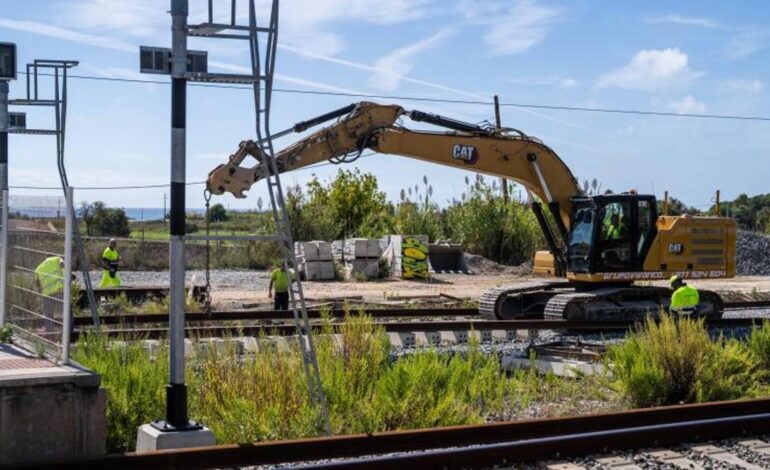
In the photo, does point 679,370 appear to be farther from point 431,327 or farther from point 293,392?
point 431,327

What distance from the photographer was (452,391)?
36.3 feet

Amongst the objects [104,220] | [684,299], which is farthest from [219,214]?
[684,299]

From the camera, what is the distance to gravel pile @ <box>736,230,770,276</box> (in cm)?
4438

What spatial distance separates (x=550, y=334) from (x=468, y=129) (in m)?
4.41

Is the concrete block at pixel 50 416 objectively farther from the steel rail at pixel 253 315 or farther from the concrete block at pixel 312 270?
the concrete block at pixel 312 270

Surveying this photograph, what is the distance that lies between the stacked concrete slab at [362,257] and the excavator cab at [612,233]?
16169mm

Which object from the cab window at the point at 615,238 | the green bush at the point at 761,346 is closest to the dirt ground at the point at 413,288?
the cab window at the point at 615,238

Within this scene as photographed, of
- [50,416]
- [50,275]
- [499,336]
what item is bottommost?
[499,336]

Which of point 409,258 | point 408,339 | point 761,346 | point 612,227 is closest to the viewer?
point 761,346

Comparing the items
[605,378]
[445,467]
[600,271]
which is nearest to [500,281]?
[600,271]

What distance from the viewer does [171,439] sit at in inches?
328

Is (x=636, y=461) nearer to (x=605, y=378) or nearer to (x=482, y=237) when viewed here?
(x=605, y=378)

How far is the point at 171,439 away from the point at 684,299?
518 inches

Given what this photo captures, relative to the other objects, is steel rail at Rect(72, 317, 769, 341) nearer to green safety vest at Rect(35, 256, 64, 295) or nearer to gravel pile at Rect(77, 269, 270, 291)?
green safety vest at Rect(35, 256, 64, 295)
